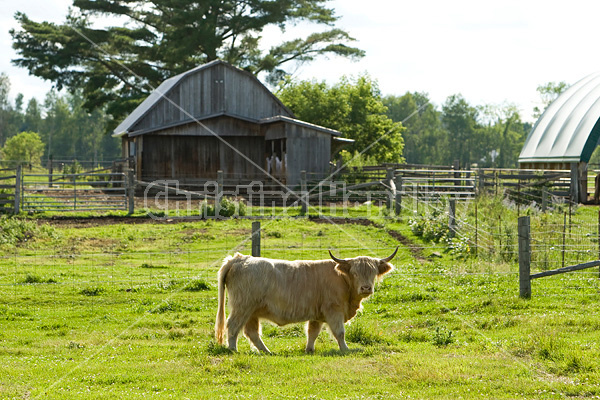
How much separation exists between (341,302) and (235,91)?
1147 inches

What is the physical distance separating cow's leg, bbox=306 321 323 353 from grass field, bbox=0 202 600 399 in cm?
14

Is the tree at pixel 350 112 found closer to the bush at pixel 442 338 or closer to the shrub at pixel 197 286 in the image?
the shrub at pixel 197 286

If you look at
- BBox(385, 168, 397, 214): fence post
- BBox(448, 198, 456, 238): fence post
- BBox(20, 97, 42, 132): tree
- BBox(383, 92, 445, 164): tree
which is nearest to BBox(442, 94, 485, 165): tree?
BBox(383, 92, 445, 164): tree

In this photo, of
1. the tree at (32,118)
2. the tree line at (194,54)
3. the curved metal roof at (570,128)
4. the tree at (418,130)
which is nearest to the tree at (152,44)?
the tree line at (194,54)

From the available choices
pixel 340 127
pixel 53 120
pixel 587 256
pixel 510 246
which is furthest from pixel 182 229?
pixel 53 120

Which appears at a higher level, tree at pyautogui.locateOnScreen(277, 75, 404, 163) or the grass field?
tree at pyautogui.locateOnScreen(277, 75, 404, 163)

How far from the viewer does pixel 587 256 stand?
49.8 ft

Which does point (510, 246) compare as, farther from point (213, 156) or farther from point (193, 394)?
point (213, 156)

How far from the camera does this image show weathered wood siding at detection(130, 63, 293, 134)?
3553cm

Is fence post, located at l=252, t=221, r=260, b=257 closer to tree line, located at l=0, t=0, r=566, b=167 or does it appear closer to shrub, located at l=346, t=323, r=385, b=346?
shrub, located at l=346, t=323, r=385, b=346

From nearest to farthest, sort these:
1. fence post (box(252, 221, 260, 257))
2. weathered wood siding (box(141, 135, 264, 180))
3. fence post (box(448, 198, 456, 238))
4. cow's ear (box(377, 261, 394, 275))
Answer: cow's ear (box(377, 261, 394, 275)) < fence post (box(252, 221, 260, 257)) < fence post (box(448, 198, 456, 238)) < weathered wood siding (box(141, 135, 264, 180))

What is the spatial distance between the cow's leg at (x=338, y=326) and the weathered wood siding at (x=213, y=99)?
89.3 feet

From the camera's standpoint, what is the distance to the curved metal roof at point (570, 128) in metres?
34.3

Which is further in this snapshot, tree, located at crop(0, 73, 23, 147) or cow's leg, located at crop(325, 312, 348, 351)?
tree, located at crop(0, 73, 23, 147)
